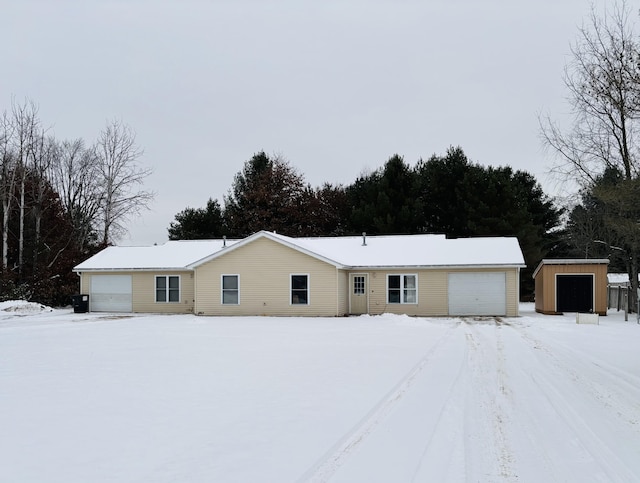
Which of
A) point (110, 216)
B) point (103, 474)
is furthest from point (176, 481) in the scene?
point (110, 216)

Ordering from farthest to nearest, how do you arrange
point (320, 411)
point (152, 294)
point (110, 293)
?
point (110, 293), point (152, 294), point (320, 411)

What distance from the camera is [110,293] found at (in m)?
29.3

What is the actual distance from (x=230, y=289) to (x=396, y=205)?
19.5m

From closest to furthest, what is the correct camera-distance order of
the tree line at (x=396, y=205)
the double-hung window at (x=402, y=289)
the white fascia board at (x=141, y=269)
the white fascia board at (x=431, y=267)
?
1. the white fascia board at (x=431, y=267)
2. the double-hung window at (x=402, y=289)
3. the white fascia board at (x=141, y=269)
4. the tree line at (x=396, y=205)

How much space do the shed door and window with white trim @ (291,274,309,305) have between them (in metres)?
11.6

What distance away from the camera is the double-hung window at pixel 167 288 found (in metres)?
28.4

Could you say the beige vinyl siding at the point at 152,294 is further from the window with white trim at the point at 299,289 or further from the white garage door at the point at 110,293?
the window with white trim at the point at 299,289

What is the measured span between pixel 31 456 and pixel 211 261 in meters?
20.6

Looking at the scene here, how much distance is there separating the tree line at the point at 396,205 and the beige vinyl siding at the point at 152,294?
53.6ft

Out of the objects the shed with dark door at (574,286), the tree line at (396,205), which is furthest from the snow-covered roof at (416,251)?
the tree line at (396,205)

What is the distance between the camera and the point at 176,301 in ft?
93.0

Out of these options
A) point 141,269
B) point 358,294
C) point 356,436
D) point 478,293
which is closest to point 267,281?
point 358,294

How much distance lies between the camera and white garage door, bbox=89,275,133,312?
29.0 meters

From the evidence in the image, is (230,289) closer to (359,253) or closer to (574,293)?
(359,253)
